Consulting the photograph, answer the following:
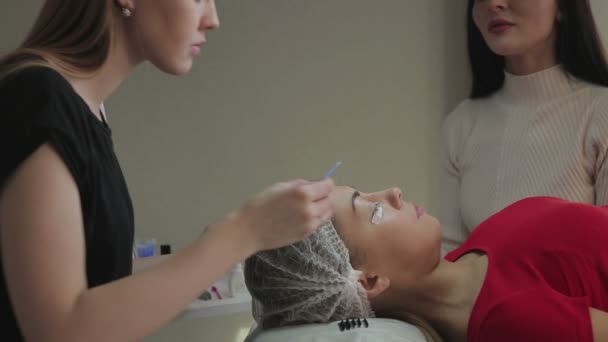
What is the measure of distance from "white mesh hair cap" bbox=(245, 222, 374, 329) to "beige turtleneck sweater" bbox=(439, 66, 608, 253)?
0.70 metres

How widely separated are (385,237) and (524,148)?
0.62 meters

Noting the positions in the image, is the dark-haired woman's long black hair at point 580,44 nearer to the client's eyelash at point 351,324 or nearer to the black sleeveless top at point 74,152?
the client's eyelash at point 351,324

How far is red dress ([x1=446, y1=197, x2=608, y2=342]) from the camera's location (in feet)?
3.77

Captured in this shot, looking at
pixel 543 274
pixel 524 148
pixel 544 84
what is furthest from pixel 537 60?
pixel 543 274

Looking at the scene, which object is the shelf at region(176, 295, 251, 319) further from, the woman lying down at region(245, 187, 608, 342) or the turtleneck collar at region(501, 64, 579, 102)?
the turtleneck collar at region(501, 64, 579, 102)

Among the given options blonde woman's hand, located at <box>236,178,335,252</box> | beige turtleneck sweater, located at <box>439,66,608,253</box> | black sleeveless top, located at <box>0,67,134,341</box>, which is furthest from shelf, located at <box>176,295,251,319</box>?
blonde woman's hand, located at <box>236,178,335,252</box>

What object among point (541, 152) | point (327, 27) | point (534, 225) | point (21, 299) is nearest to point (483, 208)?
point (541, 152)

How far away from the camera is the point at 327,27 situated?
262 centimetres

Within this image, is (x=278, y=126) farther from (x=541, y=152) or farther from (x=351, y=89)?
(x=541, y=152)

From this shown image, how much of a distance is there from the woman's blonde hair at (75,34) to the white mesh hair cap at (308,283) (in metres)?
0.59

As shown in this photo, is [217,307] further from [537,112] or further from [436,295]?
[537,112]

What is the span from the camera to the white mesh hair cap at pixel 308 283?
1.24 meters

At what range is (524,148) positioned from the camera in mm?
1688

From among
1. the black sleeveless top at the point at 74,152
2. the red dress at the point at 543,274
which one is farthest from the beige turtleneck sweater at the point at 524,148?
the black sleeveless top at the point at 74,152
